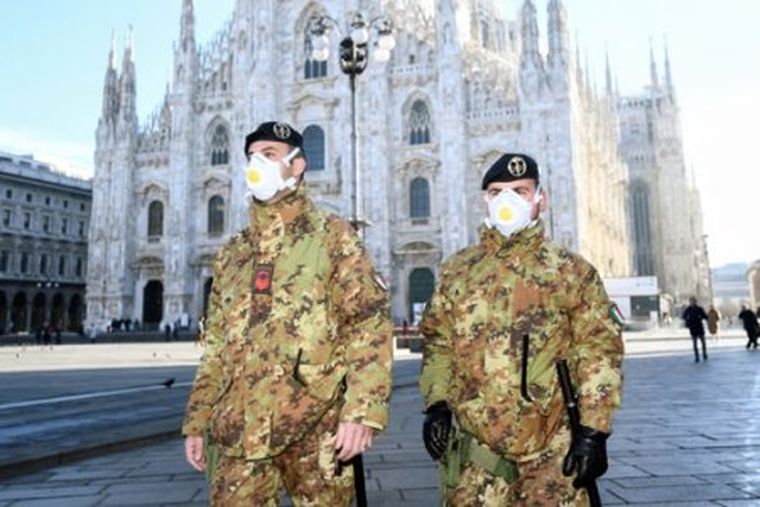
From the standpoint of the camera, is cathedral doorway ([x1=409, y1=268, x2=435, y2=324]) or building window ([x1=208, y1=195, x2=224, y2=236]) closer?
cathedral doorway ([x1=409, y1=268, x2=435, y2=324])

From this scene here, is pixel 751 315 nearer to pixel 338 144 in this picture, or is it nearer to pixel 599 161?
pixel 338 144

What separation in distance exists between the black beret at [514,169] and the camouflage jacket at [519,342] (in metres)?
0.23

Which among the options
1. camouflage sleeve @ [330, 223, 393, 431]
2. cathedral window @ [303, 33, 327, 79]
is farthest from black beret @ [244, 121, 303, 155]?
cathedral window @ [303, 33, 327, 79]

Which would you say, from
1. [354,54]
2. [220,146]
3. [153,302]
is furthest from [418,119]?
[354,54]

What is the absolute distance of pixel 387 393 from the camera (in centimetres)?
224

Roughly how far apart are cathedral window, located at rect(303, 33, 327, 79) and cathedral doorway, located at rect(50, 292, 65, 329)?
2660 cm

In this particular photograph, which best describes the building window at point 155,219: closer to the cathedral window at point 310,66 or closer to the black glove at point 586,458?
the cathedral window at point 310,66

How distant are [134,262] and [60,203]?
705 inches

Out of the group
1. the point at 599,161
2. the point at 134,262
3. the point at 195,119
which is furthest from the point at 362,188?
the point at 599,161

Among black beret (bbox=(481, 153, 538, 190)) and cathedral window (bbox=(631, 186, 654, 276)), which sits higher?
cathedral window (bbox=(631, 186, 654, 276))

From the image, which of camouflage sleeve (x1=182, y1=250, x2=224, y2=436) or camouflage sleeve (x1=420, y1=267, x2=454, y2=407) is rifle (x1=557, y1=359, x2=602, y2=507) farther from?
camouflage sleeve (x1=182, y1=250, x2=224, y2=436)

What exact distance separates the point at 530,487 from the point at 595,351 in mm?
550

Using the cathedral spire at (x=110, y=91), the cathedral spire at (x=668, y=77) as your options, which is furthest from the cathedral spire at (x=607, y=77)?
the cathedral spire at (x=110, y=91)

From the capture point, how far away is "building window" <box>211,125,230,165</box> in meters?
35.6
